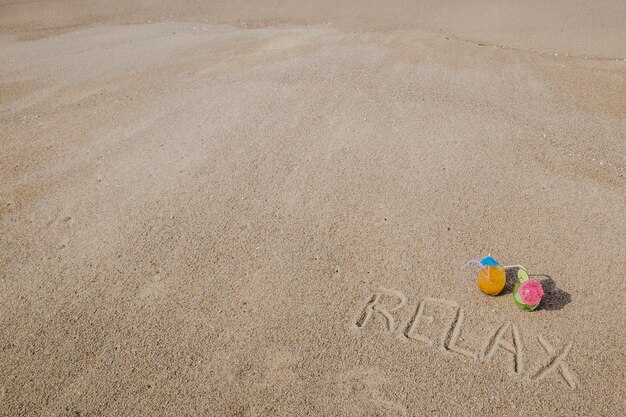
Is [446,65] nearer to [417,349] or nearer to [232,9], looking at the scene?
[417,349]

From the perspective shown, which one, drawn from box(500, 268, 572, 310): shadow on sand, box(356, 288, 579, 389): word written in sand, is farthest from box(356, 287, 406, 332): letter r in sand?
box(500, 268, 572, 310): shadow on sand

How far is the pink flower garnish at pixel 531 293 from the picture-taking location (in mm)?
3141

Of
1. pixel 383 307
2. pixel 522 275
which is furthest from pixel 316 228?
pixel 522 275

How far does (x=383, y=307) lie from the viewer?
3330mm

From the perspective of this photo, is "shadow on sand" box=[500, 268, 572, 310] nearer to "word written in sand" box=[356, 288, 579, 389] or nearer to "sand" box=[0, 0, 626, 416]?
"sand" box=[0, 0, 626, 416]

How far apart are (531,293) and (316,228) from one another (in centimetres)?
179

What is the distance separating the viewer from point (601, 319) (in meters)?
3.19

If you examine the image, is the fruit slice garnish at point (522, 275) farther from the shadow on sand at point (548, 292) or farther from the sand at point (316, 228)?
the sand at point (316, 228)

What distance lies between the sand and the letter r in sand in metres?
0.02

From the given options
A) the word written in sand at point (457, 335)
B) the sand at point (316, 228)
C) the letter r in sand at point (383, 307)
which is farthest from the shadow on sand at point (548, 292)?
the letter r in sand at point (383, 307)

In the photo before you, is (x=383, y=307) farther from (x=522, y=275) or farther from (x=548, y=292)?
(x=548, y=292)

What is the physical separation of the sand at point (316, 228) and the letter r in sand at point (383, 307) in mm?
17

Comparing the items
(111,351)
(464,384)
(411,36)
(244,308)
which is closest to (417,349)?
(464,384)

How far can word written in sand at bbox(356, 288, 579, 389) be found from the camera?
2.91 m
